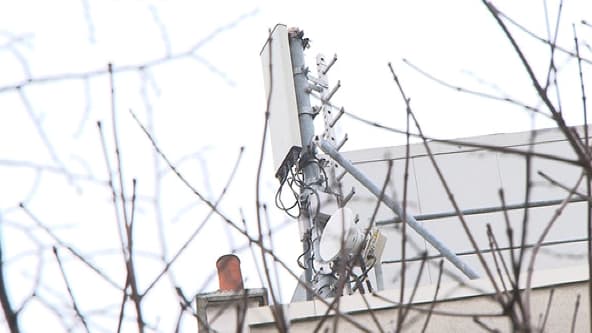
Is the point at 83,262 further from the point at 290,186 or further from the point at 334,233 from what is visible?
the point at 290,186

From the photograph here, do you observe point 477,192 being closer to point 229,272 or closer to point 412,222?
point 412,222

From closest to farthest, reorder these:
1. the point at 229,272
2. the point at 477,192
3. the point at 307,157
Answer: the point at 229,272 → the point at 307,157 → the point at 477,192

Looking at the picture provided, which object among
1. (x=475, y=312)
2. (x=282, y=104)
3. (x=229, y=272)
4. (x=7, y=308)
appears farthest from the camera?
(x=282, y=104)

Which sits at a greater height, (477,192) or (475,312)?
(477,192)

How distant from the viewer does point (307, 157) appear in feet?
27.0

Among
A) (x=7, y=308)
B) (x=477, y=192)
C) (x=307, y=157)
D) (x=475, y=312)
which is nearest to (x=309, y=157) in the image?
(x=307, y=157)

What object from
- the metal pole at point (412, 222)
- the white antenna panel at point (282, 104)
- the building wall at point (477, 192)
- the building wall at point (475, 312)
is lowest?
the building wall at point (475, 312)

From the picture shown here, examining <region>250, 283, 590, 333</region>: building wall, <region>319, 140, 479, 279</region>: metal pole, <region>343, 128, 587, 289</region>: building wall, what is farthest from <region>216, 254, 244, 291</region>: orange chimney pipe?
<region>343, 128, 587, 289</region>: building wall

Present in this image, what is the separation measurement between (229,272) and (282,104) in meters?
3.23

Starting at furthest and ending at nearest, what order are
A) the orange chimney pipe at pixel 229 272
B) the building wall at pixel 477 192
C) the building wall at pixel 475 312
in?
the building wall at pixel 477 192 → the building wall at pixel 475 312 → the orange chimney pipe at pixel 229 272

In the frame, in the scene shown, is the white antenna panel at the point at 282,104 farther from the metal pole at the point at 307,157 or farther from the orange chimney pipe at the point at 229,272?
the orange chimney pipe at the point at 229,272

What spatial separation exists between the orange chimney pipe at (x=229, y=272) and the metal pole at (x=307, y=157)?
1.80 metres

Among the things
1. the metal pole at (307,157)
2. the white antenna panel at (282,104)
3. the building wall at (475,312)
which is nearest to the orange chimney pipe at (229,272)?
the building wall at (475,312)

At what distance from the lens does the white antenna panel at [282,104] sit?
27.2 feet
